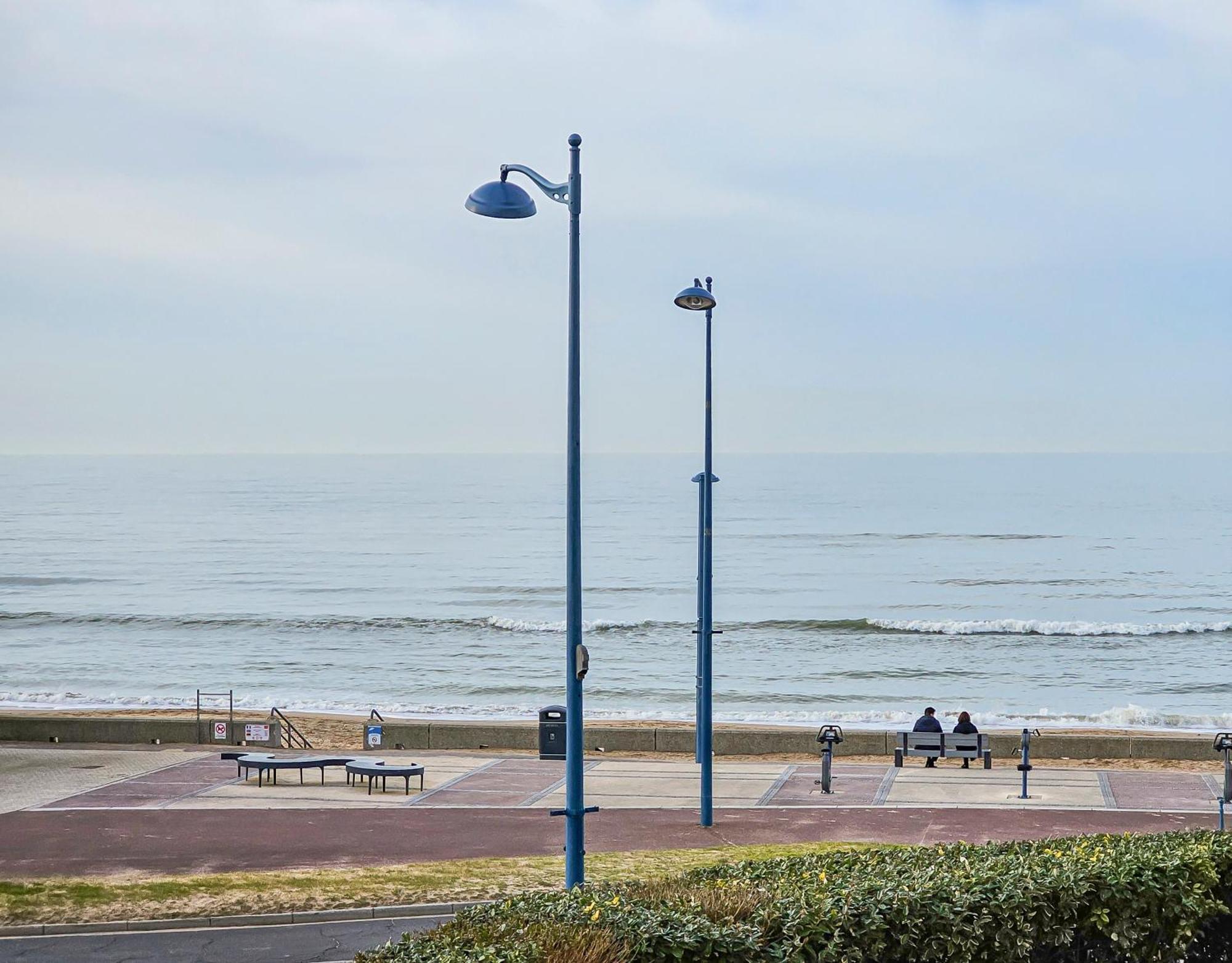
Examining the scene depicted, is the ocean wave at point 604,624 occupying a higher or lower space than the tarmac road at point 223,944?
lower

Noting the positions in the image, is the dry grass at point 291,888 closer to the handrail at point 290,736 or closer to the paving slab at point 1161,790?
the paving slab at point 1161,790

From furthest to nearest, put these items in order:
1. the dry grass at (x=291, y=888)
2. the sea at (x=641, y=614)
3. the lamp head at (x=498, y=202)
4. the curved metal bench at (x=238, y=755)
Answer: the sea at (x=641, y=614) < the curved metal bench at (x=238, y=755) < the dry grass at (x=291, y=888) < the lamp head at (x=498, y=202)

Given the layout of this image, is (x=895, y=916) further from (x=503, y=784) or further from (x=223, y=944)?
(x=503, y=784)

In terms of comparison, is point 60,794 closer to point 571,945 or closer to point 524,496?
point 571,945

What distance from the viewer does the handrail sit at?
29.1m

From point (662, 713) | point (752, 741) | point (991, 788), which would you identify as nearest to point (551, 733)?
point (752, 741)

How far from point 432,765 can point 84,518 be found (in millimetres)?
118245

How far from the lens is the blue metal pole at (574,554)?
33.7ft

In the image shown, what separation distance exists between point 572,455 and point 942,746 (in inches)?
643

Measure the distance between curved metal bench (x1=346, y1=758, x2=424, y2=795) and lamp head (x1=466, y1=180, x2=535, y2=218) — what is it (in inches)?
523

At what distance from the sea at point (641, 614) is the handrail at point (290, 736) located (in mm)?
7729

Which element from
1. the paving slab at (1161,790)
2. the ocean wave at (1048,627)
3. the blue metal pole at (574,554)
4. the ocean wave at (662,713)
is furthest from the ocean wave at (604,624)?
the blue metal pole at (574,554)

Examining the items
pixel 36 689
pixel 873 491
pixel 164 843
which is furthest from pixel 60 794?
pixel 873 491

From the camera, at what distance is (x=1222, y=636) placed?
2105 inches
